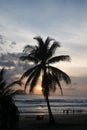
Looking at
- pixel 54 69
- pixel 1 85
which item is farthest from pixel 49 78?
pixel 1 85

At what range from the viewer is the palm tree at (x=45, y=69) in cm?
3744

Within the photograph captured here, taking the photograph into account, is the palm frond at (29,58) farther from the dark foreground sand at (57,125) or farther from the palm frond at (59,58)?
the dark foreground sand at (57,125)

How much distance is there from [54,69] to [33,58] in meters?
2.67

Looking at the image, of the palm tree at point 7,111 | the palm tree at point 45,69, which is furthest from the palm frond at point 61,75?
the palm tree at point 7,111

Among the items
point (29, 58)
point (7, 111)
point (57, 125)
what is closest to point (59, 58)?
point (29, 58)

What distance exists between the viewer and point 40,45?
37.9 metres

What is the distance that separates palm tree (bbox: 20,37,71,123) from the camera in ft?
123

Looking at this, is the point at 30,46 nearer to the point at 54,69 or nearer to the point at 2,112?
the point at 54,69

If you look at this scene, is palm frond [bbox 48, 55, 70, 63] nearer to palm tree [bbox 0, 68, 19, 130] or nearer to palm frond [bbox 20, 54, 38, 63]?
palm frond [bbox 20, 54, 38, 63]

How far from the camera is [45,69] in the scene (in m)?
37.4

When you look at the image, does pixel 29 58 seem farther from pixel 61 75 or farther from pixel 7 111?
pixel 7 111

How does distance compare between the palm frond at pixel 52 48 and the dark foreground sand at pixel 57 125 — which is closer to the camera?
the dark foreground sand at pixel 57 125

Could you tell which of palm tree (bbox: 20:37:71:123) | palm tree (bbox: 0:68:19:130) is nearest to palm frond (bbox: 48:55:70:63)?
palm tree (bbox: 20:37:71:123)

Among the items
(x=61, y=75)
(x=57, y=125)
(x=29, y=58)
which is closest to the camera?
(x=57, y=125)
